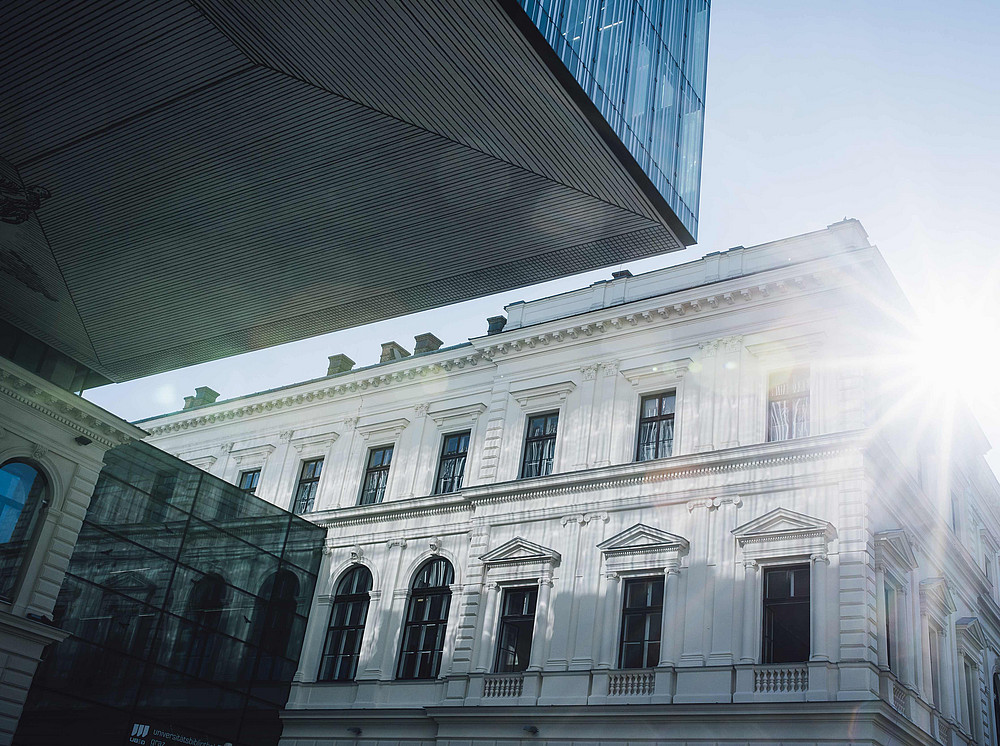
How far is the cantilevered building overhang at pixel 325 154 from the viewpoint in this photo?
1748cm

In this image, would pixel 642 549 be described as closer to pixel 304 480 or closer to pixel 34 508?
pixel 34 508

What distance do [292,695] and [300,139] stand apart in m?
17.7

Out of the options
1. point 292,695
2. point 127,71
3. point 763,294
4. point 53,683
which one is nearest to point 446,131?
point 127,71

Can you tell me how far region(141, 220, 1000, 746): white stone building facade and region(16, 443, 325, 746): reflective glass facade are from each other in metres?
1.28

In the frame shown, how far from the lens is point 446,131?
19.2 metres

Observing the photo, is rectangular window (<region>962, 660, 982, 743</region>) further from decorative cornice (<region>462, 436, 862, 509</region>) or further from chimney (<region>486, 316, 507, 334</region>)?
chimney (<region>486, 316, 507, 334</region>)

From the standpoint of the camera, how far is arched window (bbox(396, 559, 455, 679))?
28453 millimetres

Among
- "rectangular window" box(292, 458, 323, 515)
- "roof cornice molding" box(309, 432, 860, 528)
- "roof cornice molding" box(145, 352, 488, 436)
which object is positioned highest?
"roof cornice molding" box(145, 352, 488, 436)

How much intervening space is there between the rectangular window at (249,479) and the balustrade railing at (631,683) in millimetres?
17495

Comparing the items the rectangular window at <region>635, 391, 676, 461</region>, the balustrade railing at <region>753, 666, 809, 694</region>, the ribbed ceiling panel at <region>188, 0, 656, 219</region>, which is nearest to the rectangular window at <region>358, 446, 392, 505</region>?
the rectangular window at <region>635, 391, 676, 461</region>

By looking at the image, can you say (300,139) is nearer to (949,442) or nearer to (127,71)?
(127,71)

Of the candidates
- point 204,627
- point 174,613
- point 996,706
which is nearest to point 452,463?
point 204,627

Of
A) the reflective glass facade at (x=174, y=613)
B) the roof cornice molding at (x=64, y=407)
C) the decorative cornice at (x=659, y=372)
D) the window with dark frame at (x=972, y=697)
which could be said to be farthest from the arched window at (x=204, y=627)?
the window with dark frame at (x=972, y=697)

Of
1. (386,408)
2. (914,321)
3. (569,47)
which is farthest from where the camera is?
(386,408)
